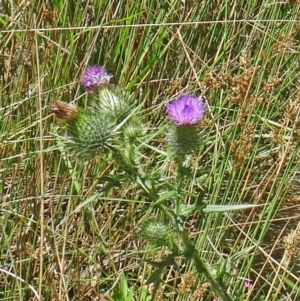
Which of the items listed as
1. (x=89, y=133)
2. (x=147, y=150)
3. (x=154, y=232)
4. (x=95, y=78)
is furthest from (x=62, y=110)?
(x=147, y=150)

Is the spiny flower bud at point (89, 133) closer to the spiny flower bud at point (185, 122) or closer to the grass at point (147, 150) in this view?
the spiny flower bud at point (185, 122)

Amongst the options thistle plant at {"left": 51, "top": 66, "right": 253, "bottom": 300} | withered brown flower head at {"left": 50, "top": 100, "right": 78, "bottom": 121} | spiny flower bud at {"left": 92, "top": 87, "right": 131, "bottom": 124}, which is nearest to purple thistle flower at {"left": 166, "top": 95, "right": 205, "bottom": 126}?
thistle plant at {"left": 51, "top": 66, "right": 253, "bottom": 300}

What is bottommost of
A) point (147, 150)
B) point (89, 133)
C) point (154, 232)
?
point (147, 150)

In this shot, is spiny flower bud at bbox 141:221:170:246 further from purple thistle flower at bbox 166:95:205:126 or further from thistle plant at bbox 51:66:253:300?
purple thistle flower at bbox 166:95:205:126

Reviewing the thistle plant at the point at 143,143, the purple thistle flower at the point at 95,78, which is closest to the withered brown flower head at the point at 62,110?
the thistle plant at the point at 143,143

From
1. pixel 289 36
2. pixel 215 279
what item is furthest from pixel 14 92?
pixel 215 279

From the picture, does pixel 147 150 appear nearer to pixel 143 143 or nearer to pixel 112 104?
pixel 112 104

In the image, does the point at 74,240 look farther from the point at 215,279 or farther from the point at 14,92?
the point at 215,279
